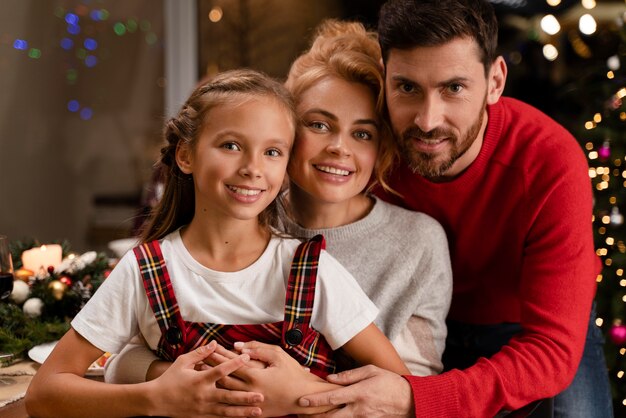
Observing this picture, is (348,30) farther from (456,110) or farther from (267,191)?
(267,191)

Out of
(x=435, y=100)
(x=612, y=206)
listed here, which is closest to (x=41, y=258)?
(x=435, y=100)

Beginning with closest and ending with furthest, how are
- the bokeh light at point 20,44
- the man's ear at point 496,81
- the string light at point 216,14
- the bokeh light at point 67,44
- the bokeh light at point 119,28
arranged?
1. the man's ear at point 496,81
2. the bokeh light at point 20,44
3. the bokeh light at point 67,44
4. the bokeh light at point 119,28
5. the string light at point 216,14

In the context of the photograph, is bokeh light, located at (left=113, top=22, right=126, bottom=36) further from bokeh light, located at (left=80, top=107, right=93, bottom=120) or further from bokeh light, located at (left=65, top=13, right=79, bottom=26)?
bokeh light, located at (left=80, top=107, right=93, bottom=120)

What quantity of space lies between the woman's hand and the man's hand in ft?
0.08

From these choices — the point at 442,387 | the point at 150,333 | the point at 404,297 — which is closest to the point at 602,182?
the point at 404,297

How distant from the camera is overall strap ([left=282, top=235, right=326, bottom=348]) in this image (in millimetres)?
1518

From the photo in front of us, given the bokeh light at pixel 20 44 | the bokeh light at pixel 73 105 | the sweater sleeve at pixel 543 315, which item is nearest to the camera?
the sweater sleeve at pixel 543 315

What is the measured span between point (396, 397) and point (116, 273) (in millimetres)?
622

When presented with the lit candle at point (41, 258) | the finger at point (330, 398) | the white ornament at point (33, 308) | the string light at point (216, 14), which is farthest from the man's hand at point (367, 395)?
the string light at point (216, 14)

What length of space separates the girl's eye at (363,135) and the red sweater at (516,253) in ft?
0.75

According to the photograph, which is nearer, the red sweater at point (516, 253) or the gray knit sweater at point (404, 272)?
the red sweater at point (516, 253)

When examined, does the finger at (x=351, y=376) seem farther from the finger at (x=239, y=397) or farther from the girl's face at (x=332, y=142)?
the girl's face at (x=332, y=142)

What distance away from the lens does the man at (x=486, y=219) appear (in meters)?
1.65

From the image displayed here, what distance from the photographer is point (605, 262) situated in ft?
8.96
